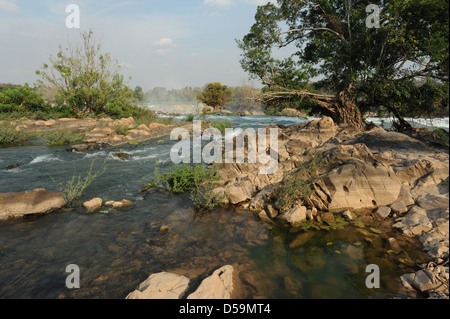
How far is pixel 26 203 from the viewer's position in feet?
16.0

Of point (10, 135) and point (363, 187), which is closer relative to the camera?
point (363, 187)

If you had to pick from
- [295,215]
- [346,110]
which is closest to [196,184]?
[295,215]

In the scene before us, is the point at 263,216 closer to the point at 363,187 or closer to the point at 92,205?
the point at 363,187

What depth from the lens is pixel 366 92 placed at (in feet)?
32.3

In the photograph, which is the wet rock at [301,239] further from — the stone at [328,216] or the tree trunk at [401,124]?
the tree trunk at [401,124]

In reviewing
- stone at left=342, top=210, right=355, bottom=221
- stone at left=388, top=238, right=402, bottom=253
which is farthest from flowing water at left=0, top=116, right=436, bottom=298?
stone at left=342, top=210, right=355, bottom=221

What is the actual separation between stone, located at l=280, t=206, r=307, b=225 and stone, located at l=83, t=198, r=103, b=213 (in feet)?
14.0

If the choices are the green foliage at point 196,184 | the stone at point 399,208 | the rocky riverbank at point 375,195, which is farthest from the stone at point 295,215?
the stone at point 399,208

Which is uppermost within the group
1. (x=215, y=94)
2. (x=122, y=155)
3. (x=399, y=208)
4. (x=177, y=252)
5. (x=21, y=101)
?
(x=215, y=94)

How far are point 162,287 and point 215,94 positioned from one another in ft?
136

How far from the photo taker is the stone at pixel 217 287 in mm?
2717
